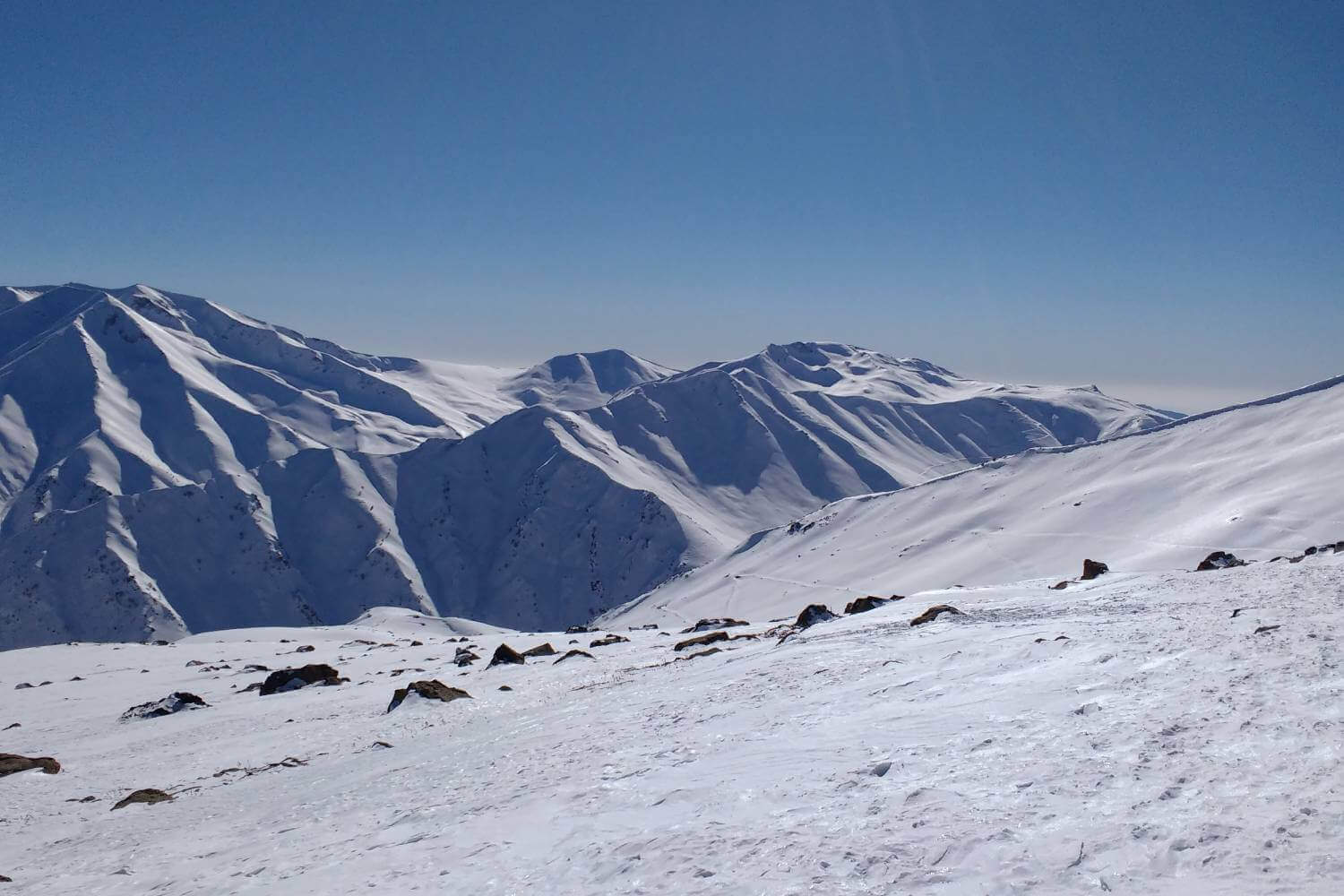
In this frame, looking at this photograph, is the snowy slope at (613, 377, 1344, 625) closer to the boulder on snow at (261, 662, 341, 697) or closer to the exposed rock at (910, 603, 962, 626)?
the exposed rock at (910, 603, 962, 626)

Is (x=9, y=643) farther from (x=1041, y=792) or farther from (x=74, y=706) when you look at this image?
(x=1041, y=792)

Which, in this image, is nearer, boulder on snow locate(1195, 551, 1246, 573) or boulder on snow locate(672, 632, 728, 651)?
boulder on snow locate(1195, 551, 1246, 573)

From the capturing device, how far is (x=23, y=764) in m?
20.2

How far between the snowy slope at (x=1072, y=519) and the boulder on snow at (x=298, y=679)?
42281 millimetres

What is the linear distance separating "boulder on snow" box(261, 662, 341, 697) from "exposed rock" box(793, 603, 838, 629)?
18.1m

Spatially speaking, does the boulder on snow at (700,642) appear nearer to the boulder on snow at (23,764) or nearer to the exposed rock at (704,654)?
the exposed rock at (704,654)

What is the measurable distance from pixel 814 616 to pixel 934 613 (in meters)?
7.11

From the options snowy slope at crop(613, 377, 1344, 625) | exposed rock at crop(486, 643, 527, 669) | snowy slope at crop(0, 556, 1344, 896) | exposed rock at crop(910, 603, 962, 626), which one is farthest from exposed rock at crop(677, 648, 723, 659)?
snowy slope at crop(613, 377, 1344, 625)

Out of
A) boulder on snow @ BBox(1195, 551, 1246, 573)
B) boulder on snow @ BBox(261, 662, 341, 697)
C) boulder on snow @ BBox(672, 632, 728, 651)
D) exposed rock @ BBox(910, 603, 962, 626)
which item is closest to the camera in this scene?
exposed rock @ BBox(910, 603, 962, 626)

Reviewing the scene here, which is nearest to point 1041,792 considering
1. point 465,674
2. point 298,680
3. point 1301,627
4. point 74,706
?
point 1301,627

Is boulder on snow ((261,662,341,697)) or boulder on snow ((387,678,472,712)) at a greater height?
boulder on snow ((387,678,472,712))

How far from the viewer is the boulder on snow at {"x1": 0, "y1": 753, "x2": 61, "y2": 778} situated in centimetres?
1994

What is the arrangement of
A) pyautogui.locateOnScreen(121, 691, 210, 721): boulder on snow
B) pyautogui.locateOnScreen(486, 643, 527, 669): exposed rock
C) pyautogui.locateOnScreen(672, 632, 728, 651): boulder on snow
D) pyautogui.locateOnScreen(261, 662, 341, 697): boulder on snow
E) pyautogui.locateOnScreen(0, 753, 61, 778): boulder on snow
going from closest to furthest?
pyautogui.locateOnScreen(0, 753, 61, 778): boulder on snow
pyautogui.locateOnScreen(121, 691, 210, 721): boulder on snow
pyautogui.locateOnScreen(672, 632, 728, 651): boulder on snow
pyautogui.locateOnScreen(486, 643, 527, 669): exposed rock
pyautogui.locateOnScreen(261, 662, 341, 697): boulder on snow

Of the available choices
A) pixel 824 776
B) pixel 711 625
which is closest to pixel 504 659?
pixel 711 625
